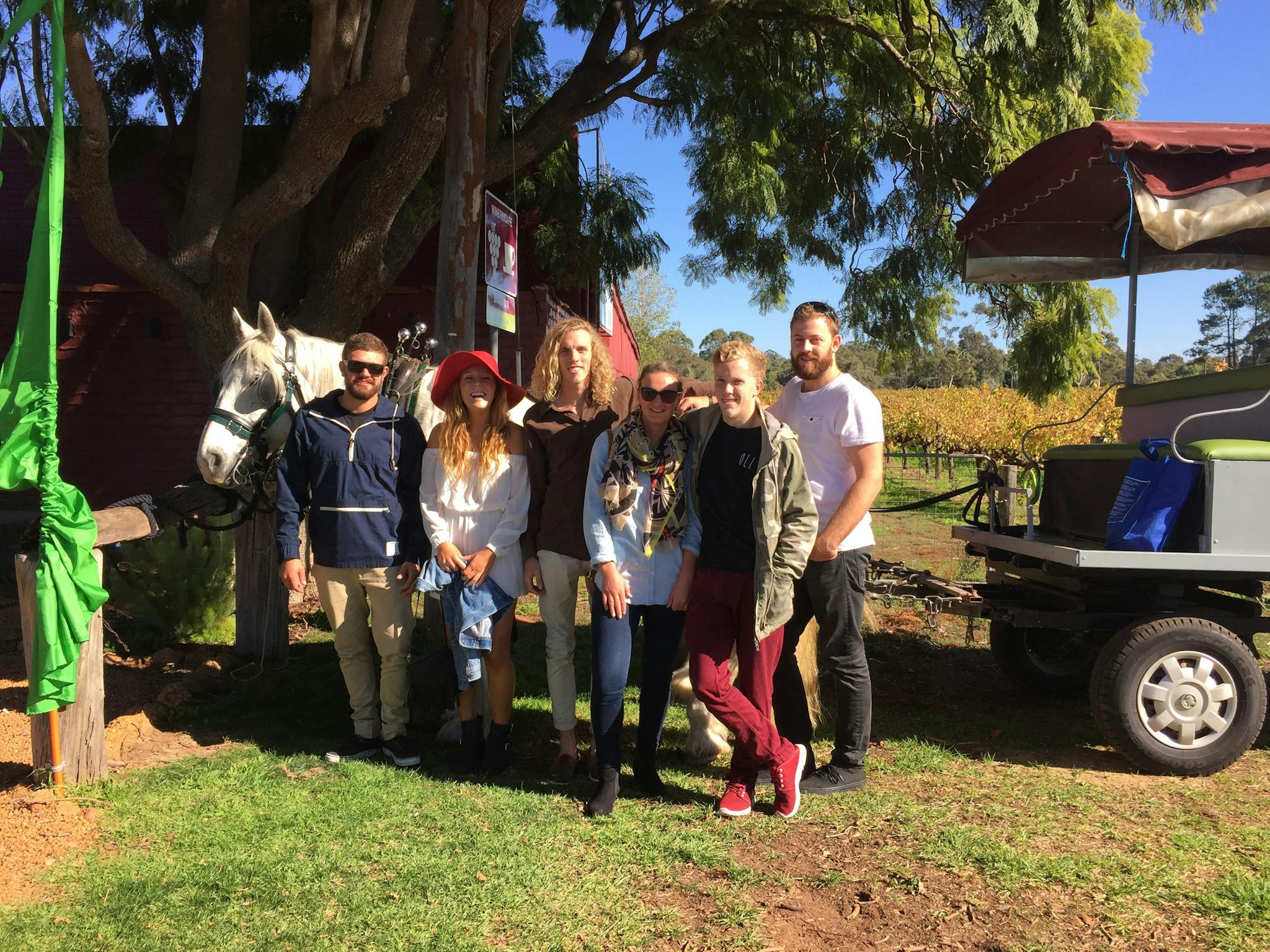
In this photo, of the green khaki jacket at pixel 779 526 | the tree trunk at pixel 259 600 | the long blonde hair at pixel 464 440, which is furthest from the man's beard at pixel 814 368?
the tree trunk at pixel 259 600

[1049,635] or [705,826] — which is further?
[1049,635]

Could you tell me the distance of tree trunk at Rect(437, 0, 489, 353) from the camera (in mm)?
5129

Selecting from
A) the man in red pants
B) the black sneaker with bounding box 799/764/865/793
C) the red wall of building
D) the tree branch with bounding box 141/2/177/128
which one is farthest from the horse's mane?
the red wall of building

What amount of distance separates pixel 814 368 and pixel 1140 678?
6.34ft

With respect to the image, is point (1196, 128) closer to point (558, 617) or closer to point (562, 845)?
point (558, 617)

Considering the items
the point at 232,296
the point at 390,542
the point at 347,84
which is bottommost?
the point at 390,542

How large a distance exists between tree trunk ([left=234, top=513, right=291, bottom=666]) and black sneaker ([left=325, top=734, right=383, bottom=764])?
1.30 m

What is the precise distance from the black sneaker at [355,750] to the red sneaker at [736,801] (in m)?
1.59

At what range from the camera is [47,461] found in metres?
3.40

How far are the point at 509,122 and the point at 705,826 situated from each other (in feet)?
21.2

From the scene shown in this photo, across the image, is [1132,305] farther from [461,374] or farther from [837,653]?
[461,374]

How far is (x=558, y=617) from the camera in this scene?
3664mm

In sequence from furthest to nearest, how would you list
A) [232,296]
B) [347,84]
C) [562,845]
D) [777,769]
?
1. [232,296]
2. [347,84]
3. [777,769]
4. [562,845]

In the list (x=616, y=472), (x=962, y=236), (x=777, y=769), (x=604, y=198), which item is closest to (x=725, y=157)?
(x=604, y=198)
